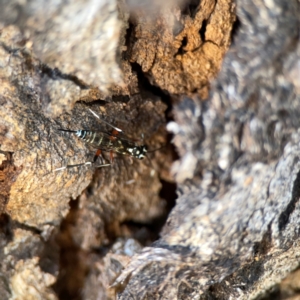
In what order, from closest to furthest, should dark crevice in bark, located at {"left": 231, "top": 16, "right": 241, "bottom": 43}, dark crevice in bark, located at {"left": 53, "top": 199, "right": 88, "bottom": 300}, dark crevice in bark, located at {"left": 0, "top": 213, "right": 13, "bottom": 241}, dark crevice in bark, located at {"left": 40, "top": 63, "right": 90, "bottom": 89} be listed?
1. dark crevice in bark, located at {"left": 40, "top": 63, "right": 90, "bottom": 89}
2. dark crevice in bark, located at {"left": 231, "top": 16, "right": 241, "bottom": 43}
3. dark crevice in bark, located at {"left": 0, "top": 213, "right": 13, "bottom": 241}
4. dark crevice in bark, located at {"left": 53, "top": 199, "right": 88, "bottom": 300}

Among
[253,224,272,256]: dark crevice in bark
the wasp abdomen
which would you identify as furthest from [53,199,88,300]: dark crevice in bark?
[253,224,272,256]: dark crevice in bark

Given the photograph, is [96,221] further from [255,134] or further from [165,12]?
[165,12]

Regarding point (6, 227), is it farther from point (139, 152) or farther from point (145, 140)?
point (145, 140)

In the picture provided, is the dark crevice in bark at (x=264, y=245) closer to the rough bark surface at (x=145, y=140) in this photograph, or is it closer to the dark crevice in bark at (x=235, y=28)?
the rough bark surface at (x=145, y=140)

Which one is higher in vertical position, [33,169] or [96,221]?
[33,169]

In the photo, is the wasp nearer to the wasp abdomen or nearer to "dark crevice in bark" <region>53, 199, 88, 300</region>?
the wasp abdomen

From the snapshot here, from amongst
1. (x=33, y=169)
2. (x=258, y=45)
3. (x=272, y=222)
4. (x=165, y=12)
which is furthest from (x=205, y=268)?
(x=165, y=12)

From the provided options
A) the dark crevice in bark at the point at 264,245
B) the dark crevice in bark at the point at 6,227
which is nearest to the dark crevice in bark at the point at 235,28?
the dark crevice in bark at the point at 264,245
